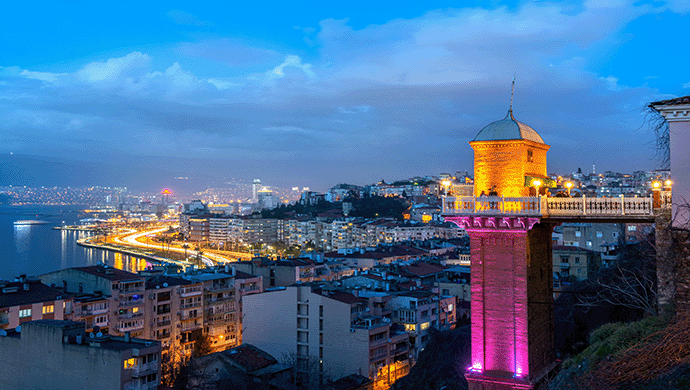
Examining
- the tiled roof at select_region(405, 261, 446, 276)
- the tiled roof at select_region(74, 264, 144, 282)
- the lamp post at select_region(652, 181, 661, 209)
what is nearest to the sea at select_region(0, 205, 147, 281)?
the tiled roof at select_region(74, 264, 144, 282)

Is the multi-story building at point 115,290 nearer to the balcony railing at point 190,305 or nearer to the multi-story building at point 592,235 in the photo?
the balcony railing at point 190,305

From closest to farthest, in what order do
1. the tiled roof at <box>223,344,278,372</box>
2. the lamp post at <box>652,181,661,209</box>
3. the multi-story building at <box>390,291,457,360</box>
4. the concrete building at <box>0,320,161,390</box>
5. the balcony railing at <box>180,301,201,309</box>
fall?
the lamp post at <box>652,181,661,209</box>, the concrete building at <box>0,320,161,390</box>, the tiled roof at <box>223,344,278,372</box>, the multi-story building at <box>390,291,457,360</box>, the balcony railing at <box>180,301,201,309</box>

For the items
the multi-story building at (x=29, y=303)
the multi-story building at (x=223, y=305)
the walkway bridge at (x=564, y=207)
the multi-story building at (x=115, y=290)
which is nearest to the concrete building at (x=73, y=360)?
the multi-story building at (x=29, y=303)

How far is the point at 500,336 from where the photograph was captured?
7695mm

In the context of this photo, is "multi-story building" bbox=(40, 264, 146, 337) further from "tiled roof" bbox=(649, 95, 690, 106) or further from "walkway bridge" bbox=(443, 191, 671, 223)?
"tiled roof" bbox=(649, 95, 690, 106)

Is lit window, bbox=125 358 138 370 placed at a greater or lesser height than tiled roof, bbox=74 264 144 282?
lesser

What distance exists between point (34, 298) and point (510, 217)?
14.0 meters

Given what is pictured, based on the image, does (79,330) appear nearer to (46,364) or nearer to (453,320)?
(46,364)

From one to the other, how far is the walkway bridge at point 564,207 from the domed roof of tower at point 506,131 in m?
0.91

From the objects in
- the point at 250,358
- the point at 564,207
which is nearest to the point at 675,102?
the point at 564,207

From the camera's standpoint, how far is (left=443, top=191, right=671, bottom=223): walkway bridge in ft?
23.1

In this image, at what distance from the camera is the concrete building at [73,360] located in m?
11.4

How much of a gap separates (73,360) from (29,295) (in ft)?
17.8

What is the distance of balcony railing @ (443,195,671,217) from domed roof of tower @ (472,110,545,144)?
0.91 m
